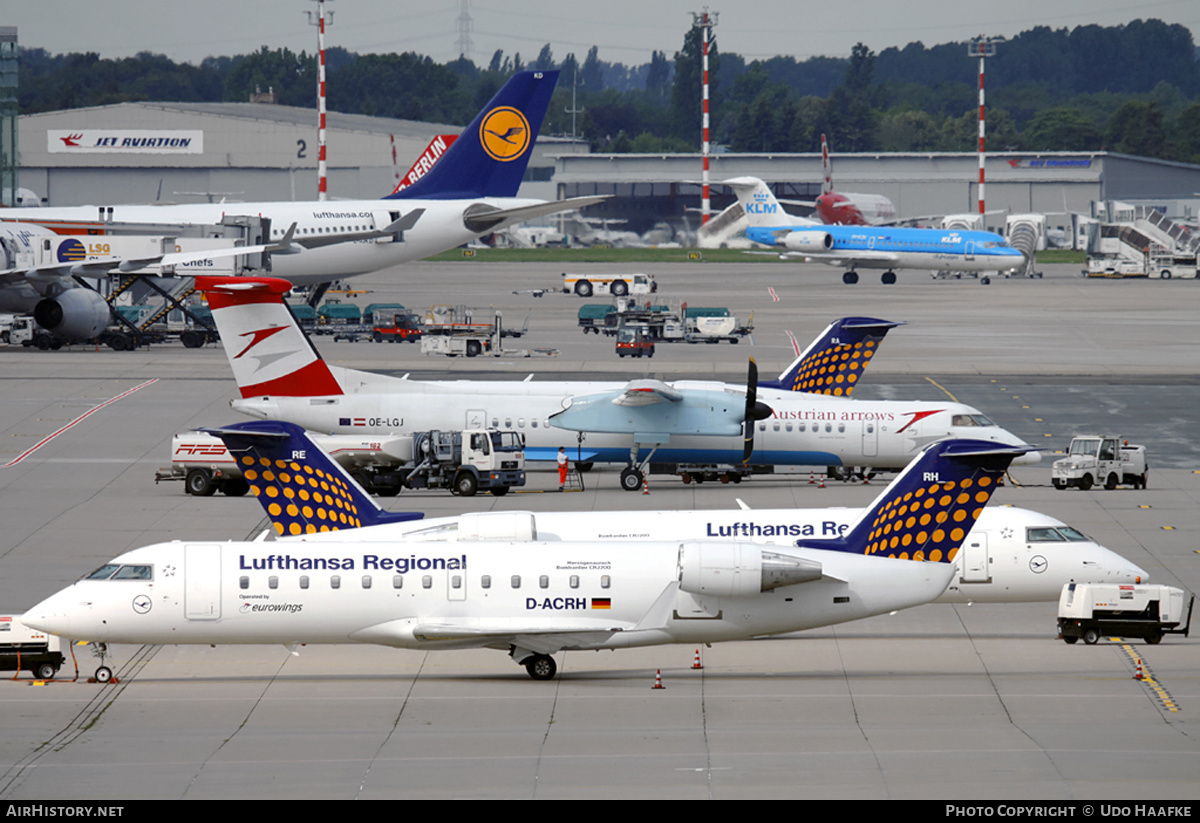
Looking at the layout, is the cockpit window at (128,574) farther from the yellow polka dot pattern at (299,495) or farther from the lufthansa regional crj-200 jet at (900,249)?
the lufthansa regional crj-200 jet at (900,249)

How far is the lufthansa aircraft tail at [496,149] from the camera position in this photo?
87.1m

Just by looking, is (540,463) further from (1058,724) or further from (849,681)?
(1058,724)

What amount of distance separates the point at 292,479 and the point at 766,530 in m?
10.3

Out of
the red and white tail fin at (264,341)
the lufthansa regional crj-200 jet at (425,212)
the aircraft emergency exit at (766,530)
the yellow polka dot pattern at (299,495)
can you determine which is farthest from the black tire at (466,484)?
the lufthansa regional crj-200 jet at (425,212)

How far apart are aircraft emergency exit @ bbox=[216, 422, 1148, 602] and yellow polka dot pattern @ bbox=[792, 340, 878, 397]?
20765 mm

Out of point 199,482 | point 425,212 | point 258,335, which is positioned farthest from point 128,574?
point 425,212

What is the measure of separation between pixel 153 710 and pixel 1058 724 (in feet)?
52.9

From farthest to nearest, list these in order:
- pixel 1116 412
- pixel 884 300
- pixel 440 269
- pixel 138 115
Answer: pixel 138 115 → pixel 440 269 → pixel 884 300 → pixel 1116 412

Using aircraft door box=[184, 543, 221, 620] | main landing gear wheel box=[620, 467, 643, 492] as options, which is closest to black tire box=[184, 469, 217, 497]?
main landing gear wheel box=[620, 467, 643, 492]

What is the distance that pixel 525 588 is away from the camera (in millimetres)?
27812

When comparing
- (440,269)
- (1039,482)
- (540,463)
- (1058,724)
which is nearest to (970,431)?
(1039,482)

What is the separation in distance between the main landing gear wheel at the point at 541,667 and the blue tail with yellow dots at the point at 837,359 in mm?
25313

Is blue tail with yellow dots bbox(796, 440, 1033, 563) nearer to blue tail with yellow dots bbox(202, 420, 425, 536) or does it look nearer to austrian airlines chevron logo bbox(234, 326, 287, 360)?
blue tail with yellow dots bbox(202, 420, 425, 536)

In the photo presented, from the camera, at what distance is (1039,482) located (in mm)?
51125
